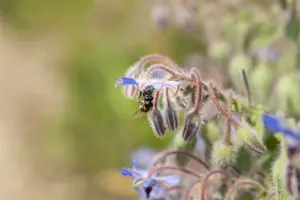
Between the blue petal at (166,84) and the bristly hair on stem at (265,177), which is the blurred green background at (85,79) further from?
the blue petal at (166,84)

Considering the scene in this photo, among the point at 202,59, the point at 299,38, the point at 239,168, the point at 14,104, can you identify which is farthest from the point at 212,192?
the point at 14,104

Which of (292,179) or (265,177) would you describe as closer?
(292,179)

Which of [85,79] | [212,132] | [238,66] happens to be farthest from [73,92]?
[212,132]

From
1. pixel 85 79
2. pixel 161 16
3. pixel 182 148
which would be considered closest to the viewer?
pixel 182 148

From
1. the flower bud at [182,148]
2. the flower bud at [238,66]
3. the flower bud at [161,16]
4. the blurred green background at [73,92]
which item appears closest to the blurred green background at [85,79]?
the blurred green background at [73,92]

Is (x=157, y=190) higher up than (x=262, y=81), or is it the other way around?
(x=262, y=81)

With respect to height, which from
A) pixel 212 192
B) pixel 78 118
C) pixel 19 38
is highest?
pixel 19 38

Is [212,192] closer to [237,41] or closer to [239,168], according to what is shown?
A: [239,168]

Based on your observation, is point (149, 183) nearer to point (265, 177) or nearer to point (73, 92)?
point (265, 177)
